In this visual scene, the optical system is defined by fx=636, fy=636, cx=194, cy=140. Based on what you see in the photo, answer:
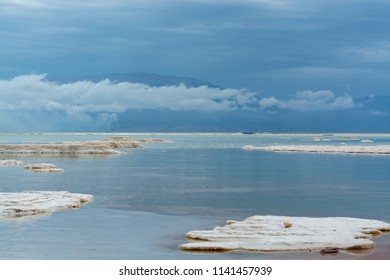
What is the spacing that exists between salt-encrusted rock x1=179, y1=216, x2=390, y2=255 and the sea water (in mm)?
602

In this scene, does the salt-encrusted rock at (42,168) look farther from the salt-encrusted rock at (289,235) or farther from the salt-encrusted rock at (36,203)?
the salt-encrusted rock at (289,235)

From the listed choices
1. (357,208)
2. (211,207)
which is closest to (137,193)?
(211,207)

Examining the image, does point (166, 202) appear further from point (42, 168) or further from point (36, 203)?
point (42, 168)

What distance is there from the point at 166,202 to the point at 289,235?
1119 centimetres

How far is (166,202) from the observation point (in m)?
30.2

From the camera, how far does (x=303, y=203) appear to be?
98.5 feet

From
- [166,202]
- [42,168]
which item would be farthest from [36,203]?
[42,168]

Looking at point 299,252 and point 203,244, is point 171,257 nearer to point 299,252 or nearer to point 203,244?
point 203,244

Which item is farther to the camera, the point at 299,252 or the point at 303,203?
the point at 303,203

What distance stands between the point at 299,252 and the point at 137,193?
16.7 m

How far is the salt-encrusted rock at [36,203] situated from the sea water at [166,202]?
0.66 m

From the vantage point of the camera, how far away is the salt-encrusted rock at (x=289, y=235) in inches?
738

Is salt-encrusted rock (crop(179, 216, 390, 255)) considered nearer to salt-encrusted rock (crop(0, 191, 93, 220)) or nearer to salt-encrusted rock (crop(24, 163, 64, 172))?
salt-encrusted rock (crop(0, 191, 93, 220))

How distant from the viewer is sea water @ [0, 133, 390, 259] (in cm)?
1966
